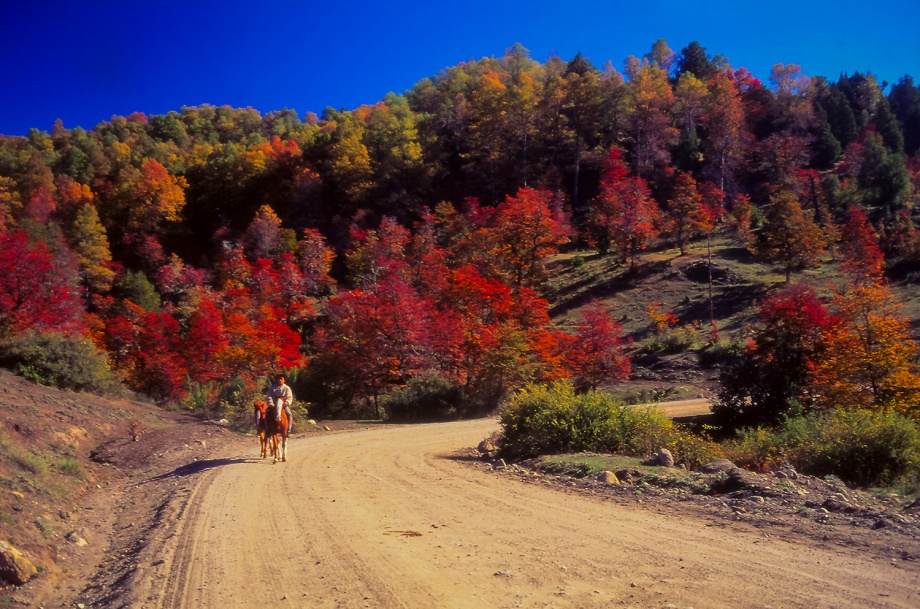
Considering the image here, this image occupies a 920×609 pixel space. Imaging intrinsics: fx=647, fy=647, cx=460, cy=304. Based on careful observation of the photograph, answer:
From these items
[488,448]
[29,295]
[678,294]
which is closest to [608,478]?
[488,448]

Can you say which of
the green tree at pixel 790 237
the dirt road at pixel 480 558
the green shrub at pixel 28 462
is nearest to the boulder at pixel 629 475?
→ the dirt road at pixel 480 558

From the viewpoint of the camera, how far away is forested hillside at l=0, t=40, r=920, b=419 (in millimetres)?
30234

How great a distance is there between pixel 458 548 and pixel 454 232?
2243 inches

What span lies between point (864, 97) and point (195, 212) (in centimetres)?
9614

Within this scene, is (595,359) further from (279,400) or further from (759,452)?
(279,400)

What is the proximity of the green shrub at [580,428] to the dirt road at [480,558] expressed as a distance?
351cm

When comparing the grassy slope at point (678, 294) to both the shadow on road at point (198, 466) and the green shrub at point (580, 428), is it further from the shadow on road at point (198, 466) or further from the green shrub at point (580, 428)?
the shadow on road at point (198, 466)

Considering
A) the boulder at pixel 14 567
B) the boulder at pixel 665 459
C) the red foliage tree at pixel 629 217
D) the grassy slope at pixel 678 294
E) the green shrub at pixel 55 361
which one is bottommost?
the boulder at pixel 14 567

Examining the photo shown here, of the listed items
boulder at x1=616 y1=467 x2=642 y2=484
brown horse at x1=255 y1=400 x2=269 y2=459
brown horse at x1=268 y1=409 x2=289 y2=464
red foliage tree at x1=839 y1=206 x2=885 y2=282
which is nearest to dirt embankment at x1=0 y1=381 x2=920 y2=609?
boulder at x1=616 y1=467 x2=642 y2=484

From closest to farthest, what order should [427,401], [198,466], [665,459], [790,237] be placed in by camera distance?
[665,459]
[198,466]
[427,401]
[790,237]

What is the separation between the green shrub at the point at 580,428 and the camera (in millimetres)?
14609

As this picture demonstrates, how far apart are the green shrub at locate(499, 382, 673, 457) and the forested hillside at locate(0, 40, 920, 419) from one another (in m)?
10.6

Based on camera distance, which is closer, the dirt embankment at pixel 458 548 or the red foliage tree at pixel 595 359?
the dirt embankment at pixel 458 548

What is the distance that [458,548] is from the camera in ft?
24.4
